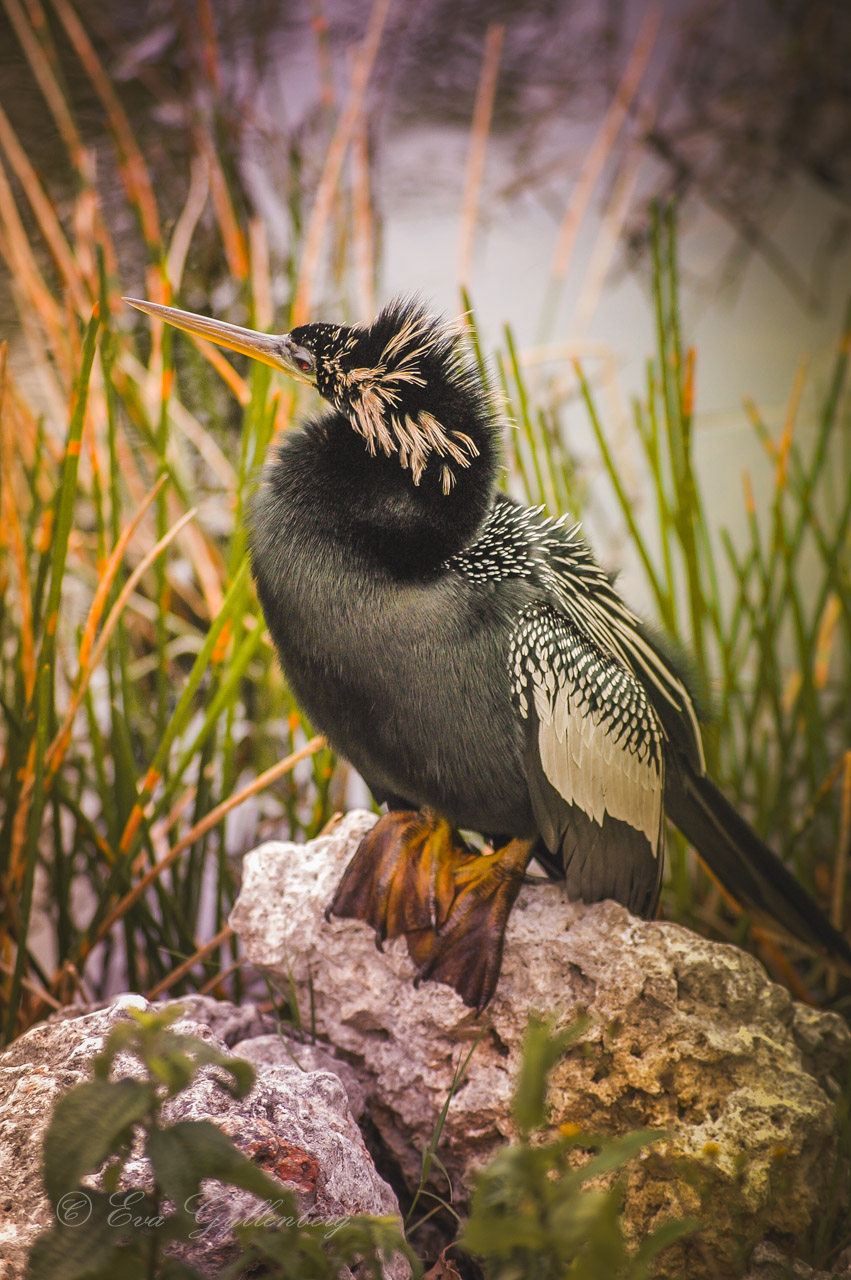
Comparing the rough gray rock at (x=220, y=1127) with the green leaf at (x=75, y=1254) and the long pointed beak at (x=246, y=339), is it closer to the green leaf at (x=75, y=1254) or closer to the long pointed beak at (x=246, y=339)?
the green leaf at (x=75, y=1254)

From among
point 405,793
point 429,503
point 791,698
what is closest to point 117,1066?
point 405,793

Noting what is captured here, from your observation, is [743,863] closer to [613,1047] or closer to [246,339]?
[613,1047]

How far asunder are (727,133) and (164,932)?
2433mm

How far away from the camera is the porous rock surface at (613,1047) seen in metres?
0.81

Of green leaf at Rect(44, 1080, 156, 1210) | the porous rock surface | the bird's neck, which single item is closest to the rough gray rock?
the porous rock surface

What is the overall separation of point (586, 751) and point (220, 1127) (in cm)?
48

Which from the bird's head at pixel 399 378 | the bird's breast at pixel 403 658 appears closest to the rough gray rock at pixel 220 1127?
the bird's breast at pixel 403 658

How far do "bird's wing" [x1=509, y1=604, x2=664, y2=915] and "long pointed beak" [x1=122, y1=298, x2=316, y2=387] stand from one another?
1.20 feet

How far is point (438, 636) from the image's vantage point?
87 cm

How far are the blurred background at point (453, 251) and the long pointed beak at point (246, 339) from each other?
1.93 feet

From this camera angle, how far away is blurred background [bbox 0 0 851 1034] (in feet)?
5.38

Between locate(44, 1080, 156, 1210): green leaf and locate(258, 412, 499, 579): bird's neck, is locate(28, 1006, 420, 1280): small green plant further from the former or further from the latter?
locate(258, 412, 499, 579): bird's neck

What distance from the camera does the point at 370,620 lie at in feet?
2.82

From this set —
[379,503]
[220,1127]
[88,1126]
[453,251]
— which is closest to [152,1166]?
[88,1126]
